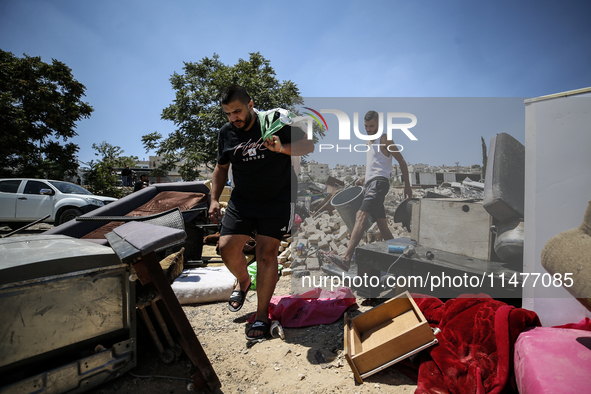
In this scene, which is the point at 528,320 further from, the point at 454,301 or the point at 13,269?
the point at 13,269

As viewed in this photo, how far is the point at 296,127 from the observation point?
7.55 ft

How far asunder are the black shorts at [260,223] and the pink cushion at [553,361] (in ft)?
5.24

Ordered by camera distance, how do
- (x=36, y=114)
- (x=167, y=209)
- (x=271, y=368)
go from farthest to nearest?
(x=36, y=114) < (x=167, y=209) < (x=271, y=368)

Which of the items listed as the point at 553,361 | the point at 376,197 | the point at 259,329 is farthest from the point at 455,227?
the point at 259,329

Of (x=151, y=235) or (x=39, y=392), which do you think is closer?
(x=39, y=392)

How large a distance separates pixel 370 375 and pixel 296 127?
5.75ft

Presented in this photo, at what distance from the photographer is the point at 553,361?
1370mm

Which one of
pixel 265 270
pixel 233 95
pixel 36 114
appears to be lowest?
pixel 265 270

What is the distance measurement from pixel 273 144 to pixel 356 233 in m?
1.16

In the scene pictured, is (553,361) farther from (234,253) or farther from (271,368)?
(234,253)

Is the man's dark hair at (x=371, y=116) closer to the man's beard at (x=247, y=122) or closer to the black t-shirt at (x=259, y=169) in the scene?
the black t-shirt at (x=259, y=169)

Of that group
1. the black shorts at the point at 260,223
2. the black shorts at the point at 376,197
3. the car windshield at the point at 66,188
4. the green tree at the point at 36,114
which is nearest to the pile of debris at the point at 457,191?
the black shorts at the point at 376,197

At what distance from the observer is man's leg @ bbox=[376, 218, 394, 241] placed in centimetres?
257

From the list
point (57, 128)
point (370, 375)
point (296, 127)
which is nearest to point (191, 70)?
point (57, 128)
